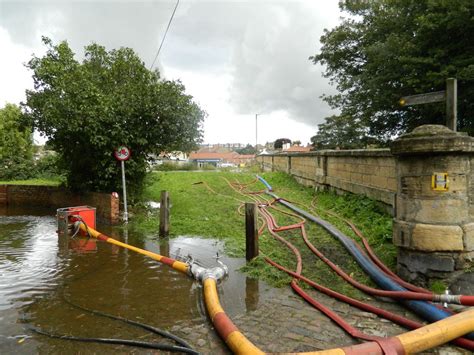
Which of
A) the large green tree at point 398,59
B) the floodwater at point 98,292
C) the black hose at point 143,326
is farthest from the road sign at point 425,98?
the large green tree at point 398,59

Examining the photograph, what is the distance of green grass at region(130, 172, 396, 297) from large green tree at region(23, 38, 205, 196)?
1922mm

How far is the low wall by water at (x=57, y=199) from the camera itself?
977cm

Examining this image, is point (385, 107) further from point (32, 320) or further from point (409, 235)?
point (32, 320)

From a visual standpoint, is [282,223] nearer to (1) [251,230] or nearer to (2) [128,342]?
(1) [251,230]

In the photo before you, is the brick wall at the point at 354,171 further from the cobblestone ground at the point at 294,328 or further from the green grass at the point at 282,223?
the cobblestone ground at the point at 294,328

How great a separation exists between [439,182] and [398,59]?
1366 cm

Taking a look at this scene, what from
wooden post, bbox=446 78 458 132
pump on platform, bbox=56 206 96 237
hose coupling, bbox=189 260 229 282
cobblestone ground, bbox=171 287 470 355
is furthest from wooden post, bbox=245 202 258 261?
pump on platform, bbox=56 206 96 237

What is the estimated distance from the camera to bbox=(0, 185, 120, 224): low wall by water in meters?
9.77

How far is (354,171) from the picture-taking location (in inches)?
357

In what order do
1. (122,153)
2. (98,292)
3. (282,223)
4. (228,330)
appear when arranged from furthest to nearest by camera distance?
(122,153) → (282,223) → (98,292) → (228,330)

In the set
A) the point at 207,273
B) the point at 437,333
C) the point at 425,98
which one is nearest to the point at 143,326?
the point at 207,273

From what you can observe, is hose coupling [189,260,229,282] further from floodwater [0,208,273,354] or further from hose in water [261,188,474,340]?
hose in water [261,188,474,340]

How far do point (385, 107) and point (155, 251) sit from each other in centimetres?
1684

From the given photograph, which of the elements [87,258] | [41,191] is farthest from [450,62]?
[41,191]
